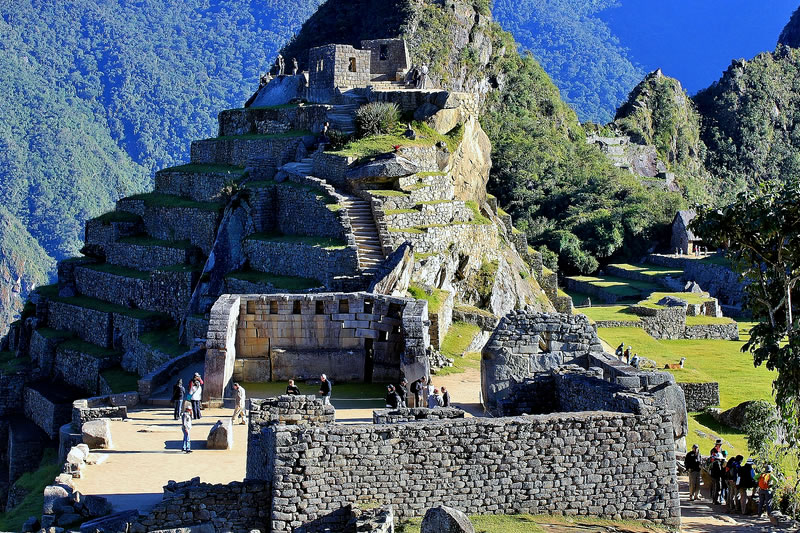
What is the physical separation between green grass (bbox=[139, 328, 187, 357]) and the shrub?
9.41m

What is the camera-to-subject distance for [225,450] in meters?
17.5

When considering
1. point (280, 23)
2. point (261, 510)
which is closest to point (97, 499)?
point (261, 510)

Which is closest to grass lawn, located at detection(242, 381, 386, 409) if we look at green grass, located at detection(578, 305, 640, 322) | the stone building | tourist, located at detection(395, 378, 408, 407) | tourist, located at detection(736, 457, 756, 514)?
tourist, located at detection(395, 378, 408, 407)

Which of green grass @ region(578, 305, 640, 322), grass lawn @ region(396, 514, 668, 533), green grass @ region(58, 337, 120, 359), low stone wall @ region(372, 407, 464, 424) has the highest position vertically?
green grass @ region(578, 305, 640, 322)

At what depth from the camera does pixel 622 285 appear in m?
66.8

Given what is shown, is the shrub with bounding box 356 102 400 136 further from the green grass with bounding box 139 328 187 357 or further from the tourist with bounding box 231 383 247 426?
the tourist with bounding box 231 383 247 426

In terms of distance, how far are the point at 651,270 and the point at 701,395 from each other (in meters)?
40.4

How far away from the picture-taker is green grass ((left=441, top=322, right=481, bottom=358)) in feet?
90.2

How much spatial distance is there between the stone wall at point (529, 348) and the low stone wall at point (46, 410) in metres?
26.9

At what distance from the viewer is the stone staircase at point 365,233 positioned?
105 ft

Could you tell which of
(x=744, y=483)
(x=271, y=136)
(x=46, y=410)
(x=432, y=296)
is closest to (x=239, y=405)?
(x=744, y=483)

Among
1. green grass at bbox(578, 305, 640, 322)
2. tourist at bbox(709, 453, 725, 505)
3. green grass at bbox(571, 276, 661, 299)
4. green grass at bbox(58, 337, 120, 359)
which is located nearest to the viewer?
tourist at bbox(709, 453, 725, 505)

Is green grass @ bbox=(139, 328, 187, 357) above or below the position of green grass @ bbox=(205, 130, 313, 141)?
below

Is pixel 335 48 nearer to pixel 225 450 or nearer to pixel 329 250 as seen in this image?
pixel 329 250
